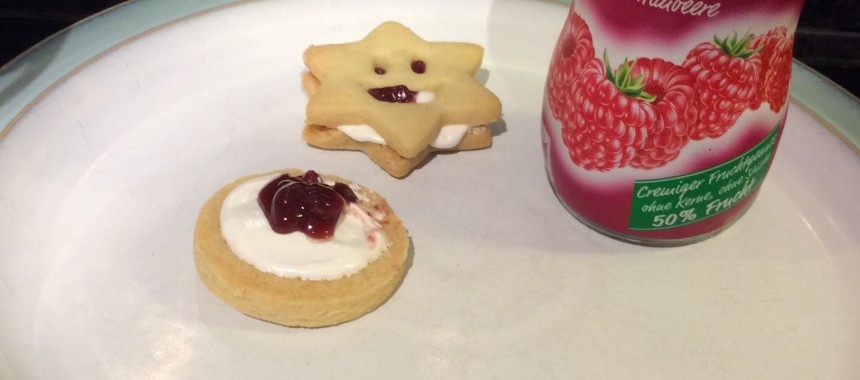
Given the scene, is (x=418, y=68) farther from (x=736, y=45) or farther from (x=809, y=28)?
(x=809, y=28)

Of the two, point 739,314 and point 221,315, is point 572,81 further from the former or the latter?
point 221,315

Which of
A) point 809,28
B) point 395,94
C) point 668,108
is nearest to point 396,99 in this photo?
point 395,94

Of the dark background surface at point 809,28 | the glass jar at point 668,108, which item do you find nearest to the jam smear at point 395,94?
the glass jar at point 668,108

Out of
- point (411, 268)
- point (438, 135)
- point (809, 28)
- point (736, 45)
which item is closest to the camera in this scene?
point (736, 45)

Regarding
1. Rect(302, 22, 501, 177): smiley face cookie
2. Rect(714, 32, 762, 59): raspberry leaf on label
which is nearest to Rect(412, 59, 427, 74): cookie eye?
Rect(302, 22, 501, 177): smiley face cookie

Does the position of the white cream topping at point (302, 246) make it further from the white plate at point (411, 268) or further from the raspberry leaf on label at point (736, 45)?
the raspberry leaf on label at point (736, 45)

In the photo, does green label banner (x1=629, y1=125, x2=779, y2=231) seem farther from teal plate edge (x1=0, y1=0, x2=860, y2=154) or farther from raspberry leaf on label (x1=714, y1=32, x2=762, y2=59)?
teal plate edge (x1=0, y1=0, x2=860, y2=154)

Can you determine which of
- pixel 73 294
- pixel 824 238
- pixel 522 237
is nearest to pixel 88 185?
pixel 73 294
